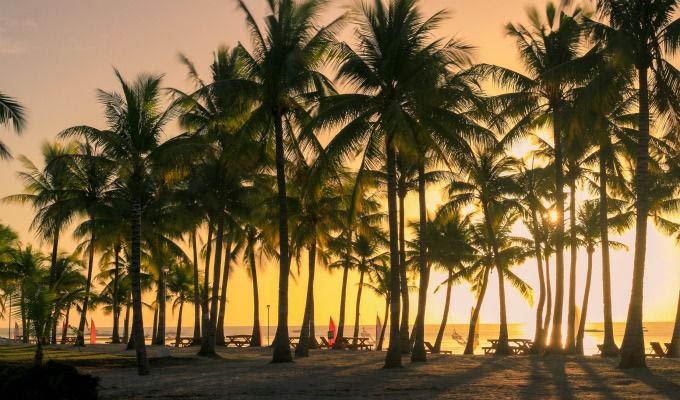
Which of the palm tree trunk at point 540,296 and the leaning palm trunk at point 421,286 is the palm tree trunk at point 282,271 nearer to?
the leaning palm trunk at point 421,286

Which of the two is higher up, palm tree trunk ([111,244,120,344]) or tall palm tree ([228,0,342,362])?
tall palm tree ([228,0,342,362])

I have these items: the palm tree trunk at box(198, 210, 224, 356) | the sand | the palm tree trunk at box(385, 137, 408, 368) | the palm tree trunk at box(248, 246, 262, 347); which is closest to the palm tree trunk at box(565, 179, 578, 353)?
the sand

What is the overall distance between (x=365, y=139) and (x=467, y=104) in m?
4.30

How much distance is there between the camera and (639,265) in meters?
22.1

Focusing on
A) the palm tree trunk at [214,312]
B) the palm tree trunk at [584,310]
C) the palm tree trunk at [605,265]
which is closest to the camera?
the palm tree trunk at [605,265]

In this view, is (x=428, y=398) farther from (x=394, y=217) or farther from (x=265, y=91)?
(x=265, y=91)

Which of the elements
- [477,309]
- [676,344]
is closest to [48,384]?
[676,344]

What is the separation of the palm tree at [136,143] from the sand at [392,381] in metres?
3.05

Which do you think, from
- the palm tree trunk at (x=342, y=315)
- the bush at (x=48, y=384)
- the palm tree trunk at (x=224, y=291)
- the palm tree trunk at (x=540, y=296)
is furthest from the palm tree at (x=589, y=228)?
the bush at (x=48, y=384)

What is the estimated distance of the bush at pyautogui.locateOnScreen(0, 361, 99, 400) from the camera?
13992 millimetres

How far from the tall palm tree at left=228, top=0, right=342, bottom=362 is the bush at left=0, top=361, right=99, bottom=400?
42.8 feet

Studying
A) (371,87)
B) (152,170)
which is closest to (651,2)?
(371,87)

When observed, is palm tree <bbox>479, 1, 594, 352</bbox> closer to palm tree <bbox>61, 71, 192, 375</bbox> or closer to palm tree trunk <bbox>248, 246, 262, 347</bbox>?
palm tree <bbox>61, 71, 192, 375</bbox>

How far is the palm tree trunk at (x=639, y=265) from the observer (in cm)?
2195
